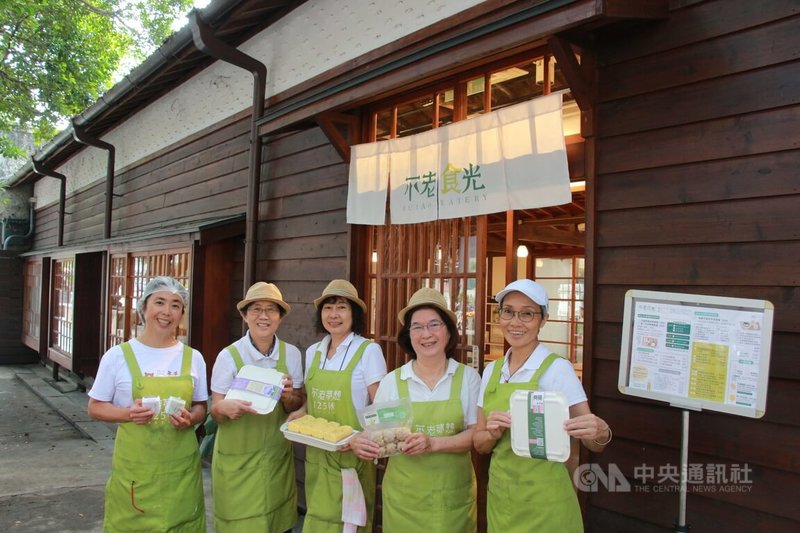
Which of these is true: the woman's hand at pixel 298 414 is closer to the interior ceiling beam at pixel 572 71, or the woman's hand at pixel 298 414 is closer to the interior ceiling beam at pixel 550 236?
the interior ceiling beam at pixel 572 71

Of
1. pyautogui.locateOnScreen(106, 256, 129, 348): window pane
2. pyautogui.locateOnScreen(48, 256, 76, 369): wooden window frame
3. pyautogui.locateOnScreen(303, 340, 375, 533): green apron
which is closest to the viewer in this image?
pyautogui.locateOnScreen(303, 340, 375, 533): green apron

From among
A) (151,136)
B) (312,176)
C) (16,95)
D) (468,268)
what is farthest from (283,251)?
(16,95)

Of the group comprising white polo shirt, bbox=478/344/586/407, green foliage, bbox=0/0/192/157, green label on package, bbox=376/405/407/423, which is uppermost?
green foliage, bbox=0/0/192/157

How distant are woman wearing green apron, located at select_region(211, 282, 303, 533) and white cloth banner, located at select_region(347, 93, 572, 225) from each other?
1347mm

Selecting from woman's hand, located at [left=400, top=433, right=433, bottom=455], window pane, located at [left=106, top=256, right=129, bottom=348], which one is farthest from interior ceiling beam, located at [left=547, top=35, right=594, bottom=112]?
window pane, located at [left=106, top=256, right=129, bottom=348]

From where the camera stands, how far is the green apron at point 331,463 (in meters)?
3.21

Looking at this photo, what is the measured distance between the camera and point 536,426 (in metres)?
2.32

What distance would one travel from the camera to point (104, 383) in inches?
122

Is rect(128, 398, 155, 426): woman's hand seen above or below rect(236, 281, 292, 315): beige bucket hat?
below

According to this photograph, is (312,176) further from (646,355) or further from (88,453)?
(88,453)

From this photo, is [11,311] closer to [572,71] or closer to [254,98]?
[254,98]

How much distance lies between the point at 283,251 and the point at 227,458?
9.70ft

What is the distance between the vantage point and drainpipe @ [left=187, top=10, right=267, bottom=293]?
6129 millimetres

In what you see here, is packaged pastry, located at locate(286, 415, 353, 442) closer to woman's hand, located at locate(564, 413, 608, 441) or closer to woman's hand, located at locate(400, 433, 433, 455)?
woman's hand, located at locate(400, 433, 433, 455)
